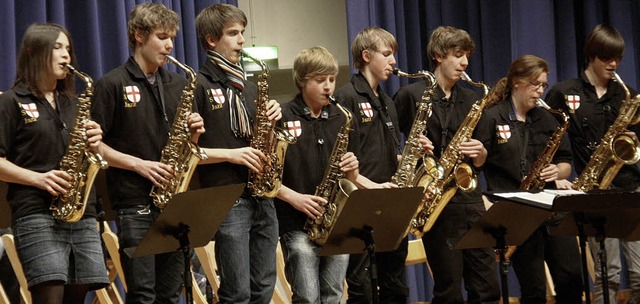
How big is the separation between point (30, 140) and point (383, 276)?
2221 millimetres

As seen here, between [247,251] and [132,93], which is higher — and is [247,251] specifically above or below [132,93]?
below

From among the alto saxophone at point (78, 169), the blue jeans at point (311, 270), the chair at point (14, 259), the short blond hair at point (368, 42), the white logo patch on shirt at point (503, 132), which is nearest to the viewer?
the alto saxophone at point (78, 169)

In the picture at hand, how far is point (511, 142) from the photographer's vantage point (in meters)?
6.01

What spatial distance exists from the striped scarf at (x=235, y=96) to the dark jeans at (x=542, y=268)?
6.86 ft

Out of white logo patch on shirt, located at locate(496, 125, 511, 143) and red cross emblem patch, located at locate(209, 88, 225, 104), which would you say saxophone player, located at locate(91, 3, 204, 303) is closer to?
red cross emblem patch, located at locate(209, 88, 225, 104)

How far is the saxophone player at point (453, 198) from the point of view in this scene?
18.7 ft

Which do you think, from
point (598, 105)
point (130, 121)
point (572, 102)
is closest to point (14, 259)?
point (130, 121)

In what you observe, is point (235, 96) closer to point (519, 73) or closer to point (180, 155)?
point (180, 155)

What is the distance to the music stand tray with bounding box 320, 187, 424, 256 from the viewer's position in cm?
463

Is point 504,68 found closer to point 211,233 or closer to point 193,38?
point 193,38

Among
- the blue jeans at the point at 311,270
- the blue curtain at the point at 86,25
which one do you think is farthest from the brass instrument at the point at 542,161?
the blue curtain at the point at 86,25

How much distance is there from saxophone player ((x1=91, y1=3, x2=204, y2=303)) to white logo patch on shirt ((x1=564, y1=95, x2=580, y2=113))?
292 centimetres

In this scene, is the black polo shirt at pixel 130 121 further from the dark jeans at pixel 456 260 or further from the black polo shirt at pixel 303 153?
the dark jeans at pixel 456 260

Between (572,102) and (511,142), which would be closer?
(511,142)
